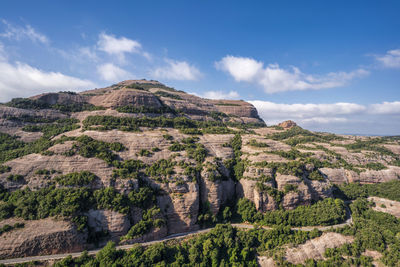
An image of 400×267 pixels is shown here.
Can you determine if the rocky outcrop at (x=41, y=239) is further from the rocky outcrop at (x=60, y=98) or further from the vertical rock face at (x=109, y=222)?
the rocky outcrop at (x=60, y=98)

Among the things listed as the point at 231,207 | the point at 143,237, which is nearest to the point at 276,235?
the point at 231,207

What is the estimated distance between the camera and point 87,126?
168 feet

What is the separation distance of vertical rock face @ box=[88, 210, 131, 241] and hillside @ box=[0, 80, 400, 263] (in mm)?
174

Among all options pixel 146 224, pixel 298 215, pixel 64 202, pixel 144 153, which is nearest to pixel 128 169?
pixel 144 153

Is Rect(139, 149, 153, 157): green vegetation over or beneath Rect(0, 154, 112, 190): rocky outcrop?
over

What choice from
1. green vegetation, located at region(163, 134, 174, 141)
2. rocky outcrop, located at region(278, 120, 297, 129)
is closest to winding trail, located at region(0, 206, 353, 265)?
green vegetation, located at region(163, 134, 174, 141)

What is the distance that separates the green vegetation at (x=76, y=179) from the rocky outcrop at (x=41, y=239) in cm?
683

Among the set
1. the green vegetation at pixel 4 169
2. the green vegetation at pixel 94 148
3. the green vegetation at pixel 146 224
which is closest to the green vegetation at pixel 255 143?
the green vegetation at pixel 146 224

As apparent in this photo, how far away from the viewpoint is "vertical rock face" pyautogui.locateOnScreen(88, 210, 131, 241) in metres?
31.2

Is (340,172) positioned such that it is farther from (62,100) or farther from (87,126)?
(62,100)

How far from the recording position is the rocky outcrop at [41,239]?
2527cm

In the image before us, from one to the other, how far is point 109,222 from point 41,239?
A: 9.48 metres

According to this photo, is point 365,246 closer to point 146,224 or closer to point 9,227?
point 146,224

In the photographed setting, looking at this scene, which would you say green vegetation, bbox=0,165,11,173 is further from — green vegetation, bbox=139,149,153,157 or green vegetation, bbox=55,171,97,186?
green vegetation, bbox=139,149,153,157
